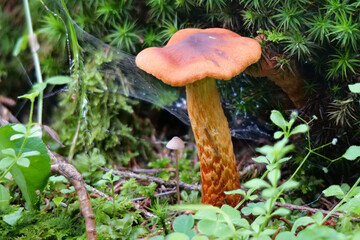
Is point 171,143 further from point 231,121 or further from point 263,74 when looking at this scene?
point 231,121

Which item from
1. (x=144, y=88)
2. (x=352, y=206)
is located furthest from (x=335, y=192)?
(x=144, y=88)

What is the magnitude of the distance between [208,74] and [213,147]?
561 millimetres

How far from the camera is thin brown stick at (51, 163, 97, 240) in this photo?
1.64 meters

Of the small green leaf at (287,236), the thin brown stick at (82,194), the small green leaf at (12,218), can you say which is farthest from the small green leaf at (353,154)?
the small green leaf at (12,218)

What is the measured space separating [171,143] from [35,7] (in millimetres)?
1684

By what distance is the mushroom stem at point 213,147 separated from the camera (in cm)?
216

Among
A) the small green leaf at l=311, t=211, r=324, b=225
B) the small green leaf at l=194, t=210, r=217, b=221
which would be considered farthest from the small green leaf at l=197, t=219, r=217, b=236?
the small green leaf at l=311, t=211, r=324, b=225

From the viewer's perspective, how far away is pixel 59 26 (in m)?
2.79

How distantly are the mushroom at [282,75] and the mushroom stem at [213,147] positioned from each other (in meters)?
0.36

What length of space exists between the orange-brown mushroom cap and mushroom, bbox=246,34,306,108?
337 millimetres

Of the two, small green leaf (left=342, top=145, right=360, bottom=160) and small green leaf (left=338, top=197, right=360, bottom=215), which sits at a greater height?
small green leaf (left=342, top=145, right=360, bottom=160)

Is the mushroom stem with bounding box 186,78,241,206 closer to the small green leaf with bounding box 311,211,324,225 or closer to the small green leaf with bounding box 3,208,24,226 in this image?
the small green leaf with bounding box 311,211,324,225

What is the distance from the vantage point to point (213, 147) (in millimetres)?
2182

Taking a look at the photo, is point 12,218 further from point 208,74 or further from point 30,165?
point 208,74
